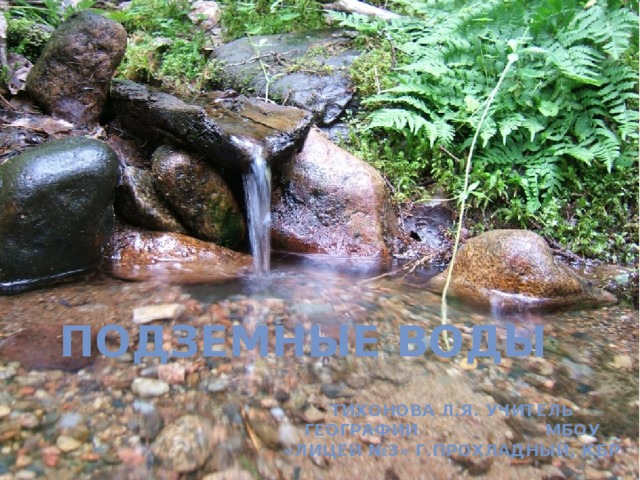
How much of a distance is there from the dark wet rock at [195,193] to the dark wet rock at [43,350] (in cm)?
149

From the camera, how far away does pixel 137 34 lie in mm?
5621

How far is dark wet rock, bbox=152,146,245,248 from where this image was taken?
338 cm

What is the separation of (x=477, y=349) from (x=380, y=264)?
144 cm

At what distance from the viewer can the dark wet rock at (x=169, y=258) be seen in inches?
118

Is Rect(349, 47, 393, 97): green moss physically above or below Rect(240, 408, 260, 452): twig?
above

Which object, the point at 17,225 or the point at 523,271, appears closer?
the point at 17,225

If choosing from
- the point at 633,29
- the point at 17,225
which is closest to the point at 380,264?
the point at 17,225

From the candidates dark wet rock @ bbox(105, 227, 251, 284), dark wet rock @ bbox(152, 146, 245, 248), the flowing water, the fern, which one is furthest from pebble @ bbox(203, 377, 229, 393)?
the fern

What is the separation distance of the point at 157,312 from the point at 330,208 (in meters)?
1.86

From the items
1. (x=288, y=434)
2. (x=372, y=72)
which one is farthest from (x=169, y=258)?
(x=372, y=72)

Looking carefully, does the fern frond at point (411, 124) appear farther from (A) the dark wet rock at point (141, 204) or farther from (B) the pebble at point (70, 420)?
(B) the pebble at point (70, 420)

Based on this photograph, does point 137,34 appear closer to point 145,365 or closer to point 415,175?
point 415,175

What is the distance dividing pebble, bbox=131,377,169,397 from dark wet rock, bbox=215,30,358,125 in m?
3.35

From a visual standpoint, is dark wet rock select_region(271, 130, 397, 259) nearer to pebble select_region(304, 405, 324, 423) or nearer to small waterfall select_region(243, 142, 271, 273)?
small waterfall select_region(243, 142, 271, 273)
